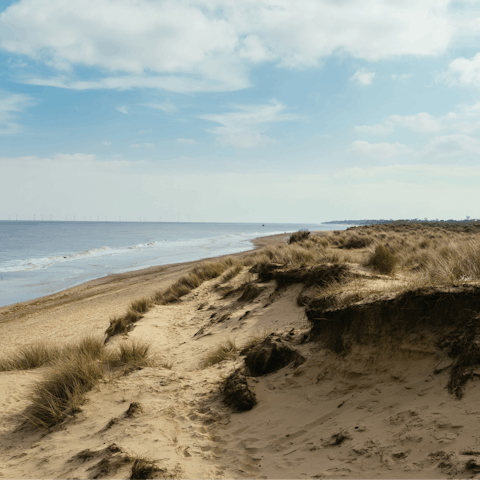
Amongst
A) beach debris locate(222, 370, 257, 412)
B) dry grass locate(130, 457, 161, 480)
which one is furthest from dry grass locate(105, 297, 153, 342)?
dry grass locate(130, 457, 161, 480)

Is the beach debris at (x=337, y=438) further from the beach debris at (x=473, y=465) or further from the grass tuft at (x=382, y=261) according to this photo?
the grass tuft at (x=382, y=261)

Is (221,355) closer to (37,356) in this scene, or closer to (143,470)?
(143,470)

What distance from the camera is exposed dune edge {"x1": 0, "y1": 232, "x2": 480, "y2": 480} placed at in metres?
3.02

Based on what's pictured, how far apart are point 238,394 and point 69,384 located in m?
2.63

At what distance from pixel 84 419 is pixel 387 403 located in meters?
3.78

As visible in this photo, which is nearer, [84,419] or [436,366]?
[436,366]

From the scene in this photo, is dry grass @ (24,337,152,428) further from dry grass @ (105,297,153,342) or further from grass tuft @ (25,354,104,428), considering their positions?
dry grass @ (105,297,153,342)

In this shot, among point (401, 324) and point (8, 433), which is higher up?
point (401, 324)

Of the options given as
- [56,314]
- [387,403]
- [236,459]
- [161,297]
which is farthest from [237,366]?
[56,314]

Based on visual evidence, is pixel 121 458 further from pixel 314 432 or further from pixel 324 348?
pixel 324 348

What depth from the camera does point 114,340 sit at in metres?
8.71

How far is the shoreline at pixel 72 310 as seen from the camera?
1153cm

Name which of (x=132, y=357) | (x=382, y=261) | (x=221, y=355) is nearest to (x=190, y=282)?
(x=382, y=261)

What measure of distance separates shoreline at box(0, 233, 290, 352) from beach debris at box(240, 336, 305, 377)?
699 centimetres
